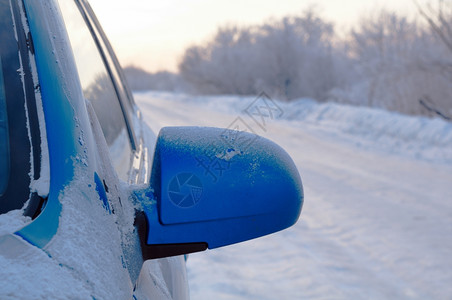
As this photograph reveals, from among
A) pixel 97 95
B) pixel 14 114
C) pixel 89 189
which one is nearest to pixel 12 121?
pixel 14 114

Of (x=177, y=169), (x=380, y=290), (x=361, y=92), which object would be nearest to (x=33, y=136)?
(x=177, y=169)

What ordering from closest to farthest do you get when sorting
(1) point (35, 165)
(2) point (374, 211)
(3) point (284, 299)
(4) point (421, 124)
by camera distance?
1. (1) point (35, 165)
2. (3) point (284, 299)
3. (2) point (374, 211)
4. (4) point (421, 124)

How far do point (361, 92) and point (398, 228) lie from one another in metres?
26.2

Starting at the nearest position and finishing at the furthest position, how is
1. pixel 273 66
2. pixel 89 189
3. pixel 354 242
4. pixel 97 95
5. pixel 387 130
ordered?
1. pixel 89 189
2. pixel 97 95
3. pixel 354 242
4. pixel 387 130
5. pixel 273 66

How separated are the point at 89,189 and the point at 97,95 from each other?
893 millimetres

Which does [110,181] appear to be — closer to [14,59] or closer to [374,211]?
[14,59]

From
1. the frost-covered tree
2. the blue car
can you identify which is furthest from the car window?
the frost-covered tree

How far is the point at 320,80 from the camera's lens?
31.8 metres

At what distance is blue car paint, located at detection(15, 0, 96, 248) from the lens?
29.5 inches

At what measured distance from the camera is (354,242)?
440 centimetres

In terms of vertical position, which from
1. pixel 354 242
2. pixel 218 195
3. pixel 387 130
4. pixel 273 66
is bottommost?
pixel 273 66

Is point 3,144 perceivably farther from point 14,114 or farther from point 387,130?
point 387,130

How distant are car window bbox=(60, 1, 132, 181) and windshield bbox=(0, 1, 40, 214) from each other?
0.47m

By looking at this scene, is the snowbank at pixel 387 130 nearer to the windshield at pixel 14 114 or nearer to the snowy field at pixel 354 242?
the snowy field at pixel 354 242
